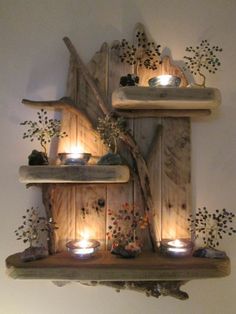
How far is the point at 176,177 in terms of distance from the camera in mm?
1049

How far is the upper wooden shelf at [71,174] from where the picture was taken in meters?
0.92

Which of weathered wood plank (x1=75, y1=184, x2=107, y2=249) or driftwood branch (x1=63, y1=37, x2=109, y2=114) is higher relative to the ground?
driftwood branch (x1=63, y1=37, x2=109, y2=114)

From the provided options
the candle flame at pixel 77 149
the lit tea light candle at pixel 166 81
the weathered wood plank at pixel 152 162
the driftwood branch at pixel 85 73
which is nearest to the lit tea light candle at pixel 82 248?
the weathered wood plank at pixel 152 162

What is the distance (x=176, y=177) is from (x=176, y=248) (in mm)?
249

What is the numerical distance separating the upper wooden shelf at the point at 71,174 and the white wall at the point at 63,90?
0.19m

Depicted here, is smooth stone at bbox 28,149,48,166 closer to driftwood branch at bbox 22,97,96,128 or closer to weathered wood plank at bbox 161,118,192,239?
driftwood branch at bbox 22,97,96,128

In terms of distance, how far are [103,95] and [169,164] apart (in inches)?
14.0

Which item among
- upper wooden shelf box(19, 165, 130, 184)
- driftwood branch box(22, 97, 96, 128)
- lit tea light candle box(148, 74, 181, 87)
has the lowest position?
upper wooden shelf box(19, 165, 130, 184)

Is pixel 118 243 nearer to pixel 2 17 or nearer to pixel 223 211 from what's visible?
pixel 223 211

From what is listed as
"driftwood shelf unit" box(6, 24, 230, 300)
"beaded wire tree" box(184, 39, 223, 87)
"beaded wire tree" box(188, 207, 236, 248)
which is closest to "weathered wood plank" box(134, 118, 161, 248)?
"driftwood shelf unit" box(6, 24, 230, 300)

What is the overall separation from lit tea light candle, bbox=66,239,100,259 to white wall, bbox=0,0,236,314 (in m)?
0.20

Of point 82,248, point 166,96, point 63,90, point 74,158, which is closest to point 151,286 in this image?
point 82,248

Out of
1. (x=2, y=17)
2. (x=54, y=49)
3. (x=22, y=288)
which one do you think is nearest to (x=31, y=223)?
(x=22, y=288)

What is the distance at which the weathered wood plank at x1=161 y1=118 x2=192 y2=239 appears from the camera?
1039 mm
